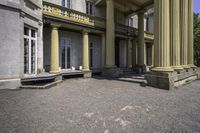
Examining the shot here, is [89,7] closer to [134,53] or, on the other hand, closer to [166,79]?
[134,53]

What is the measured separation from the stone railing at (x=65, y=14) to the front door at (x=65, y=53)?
7.69 feet

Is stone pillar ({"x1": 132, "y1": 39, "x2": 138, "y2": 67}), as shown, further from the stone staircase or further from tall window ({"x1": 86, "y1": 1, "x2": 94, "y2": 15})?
tall window ({"x1": 86, "y1": 1, "x2": 94, "y2": 15})

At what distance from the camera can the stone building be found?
835cm

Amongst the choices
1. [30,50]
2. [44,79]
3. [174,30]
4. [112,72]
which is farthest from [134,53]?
[30,50]

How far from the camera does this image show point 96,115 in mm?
4730

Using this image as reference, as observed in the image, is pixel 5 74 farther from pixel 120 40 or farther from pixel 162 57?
pixel 120 40

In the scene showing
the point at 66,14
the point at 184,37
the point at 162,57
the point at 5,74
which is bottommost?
the point at 5,74

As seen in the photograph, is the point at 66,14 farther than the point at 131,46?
No

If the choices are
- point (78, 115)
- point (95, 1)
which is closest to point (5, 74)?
point (78, 115)

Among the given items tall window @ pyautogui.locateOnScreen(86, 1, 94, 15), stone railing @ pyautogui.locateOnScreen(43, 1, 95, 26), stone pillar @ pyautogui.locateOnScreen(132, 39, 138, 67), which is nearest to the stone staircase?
stone pillar @ pyautogui.locateOnScreen(132, 39, 138, 67)

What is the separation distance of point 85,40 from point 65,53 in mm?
2312

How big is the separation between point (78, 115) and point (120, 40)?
656 inches

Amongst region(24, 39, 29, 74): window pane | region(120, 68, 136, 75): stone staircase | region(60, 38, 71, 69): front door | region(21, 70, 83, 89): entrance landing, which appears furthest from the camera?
region(120, 68, 136, 75): stone staircase

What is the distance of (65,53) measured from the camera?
50.3 ft
